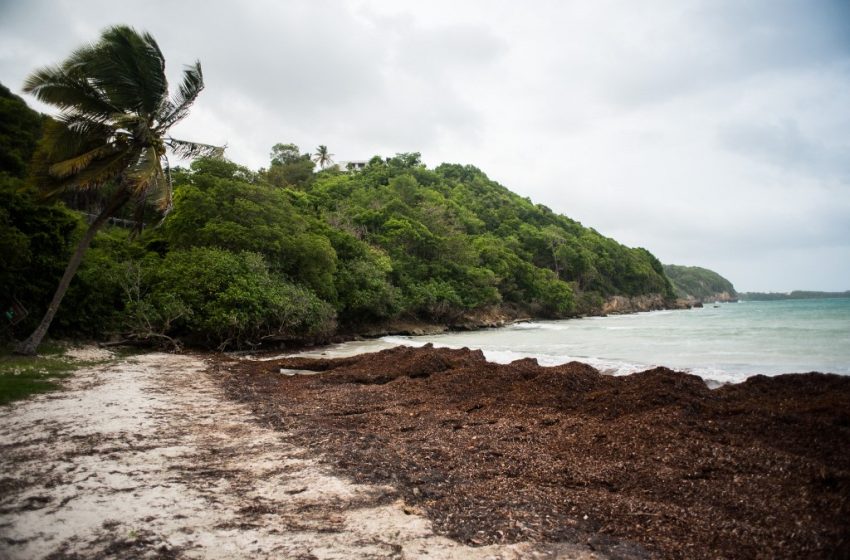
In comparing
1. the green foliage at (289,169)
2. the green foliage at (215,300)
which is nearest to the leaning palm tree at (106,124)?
the green foliage at (215,300)

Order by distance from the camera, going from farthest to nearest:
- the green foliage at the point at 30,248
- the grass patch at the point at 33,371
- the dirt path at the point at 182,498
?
the green foliage at the point at 30,248
the grass patch at the point at 33,371
the dirt path at the point at 182,498

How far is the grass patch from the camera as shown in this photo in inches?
356

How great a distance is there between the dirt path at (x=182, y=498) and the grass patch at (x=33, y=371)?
1.20m

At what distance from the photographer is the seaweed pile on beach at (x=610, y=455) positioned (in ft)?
13.8

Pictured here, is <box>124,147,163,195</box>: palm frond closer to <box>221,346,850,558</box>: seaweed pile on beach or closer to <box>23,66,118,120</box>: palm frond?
<box>23,66,118,120</box>: palm frond

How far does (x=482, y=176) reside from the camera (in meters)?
101

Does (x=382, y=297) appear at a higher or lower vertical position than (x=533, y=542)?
higher

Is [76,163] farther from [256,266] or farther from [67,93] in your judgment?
[256,266]

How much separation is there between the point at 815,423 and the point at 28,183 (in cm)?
1951

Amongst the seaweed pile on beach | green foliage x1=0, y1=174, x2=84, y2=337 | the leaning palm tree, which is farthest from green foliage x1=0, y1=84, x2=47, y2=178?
the seaweed pile on beach

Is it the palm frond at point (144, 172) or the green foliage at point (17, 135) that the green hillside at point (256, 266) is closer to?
the green foliage at point (17, 135)

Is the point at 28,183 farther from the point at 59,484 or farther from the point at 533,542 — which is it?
the point at 533,542

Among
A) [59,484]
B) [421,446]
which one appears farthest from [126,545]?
[421,446]

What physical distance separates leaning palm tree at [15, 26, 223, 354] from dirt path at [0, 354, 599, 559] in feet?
24.3
